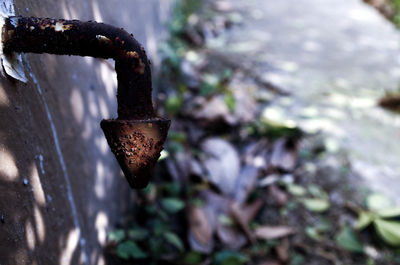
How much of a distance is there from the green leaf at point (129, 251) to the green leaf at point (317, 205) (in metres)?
1.33

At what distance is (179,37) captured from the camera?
472cm

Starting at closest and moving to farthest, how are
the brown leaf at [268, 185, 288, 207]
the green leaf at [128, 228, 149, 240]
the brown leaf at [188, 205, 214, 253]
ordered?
the green leaf at [128, 228, 149, 240] < the brown leaf at [188, 205, 214, 253] < the brown leaf at [268, 185, 288, 207]

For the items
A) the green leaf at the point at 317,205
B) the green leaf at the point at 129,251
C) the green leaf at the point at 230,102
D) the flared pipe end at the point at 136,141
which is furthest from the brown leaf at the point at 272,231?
the flared pipe end at the point at 136,141

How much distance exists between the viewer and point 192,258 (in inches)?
82.3

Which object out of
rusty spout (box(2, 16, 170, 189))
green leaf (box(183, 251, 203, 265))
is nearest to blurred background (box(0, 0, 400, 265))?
green leaf (box(183, 251, 203, 265))

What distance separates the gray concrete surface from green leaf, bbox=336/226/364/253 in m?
0.46

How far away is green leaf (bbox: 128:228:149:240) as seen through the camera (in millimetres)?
1976

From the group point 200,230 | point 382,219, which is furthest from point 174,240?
point 382,219

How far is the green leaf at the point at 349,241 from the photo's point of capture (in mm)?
2367

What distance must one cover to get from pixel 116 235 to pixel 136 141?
108 centimetres

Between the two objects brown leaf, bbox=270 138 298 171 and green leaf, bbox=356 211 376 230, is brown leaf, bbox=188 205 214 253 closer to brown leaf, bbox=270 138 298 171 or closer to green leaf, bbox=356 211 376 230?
brown leaf, bbox=270 138 298 171

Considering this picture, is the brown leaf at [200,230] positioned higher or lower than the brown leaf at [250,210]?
higher

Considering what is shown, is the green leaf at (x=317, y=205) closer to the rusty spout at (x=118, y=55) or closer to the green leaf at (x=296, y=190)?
the green leaf at (x=296, y=190)

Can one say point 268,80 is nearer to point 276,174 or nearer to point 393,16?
point 276,174
